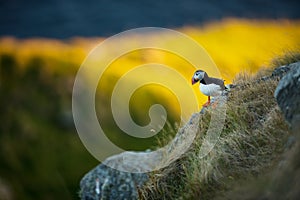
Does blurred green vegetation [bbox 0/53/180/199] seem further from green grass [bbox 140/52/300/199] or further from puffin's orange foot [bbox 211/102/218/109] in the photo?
green grass [bbox 140/52/300/199]

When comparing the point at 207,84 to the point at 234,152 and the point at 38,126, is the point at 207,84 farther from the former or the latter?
the point at 38,126

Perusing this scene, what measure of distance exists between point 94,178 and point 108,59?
322ft

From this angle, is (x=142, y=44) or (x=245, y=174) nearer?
(x=245, y=174)

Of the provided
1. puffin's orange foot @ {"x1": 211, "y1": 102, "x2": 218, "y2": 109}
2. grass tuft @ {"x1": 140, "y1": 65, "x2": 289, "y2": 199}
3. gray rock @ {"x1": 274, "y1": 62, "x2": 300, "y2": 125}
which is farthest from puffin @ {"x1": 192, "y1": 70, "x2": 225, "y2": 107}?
gray rock @ {"x1": 274, "y1": 62, "x2": 300, "y2": 125}

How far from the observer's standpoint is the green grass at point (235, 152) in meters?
8.62

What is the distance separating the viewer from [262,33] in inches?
5153

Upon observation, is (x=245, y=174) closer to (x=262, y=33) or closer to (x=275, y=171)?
(x=275, y=171)

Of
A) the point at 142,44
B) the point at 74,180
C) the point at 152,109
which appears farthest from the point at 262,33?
the point at 152,109

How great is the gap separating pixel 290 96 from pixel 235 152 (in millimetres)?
1483

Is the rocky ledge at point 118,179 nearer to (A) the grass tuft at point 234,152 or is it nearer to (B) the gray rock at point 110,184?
(B) the gray rock at point 110,184

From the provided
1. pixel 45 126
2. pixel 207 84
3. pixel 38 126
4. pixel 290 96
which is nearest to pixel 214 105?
pixel 207 84

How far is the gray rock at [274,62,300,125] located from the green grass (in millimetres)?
335

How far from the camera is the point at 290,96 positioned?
8.54 m

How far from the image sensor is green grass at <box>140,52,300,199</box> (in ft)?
28.3
